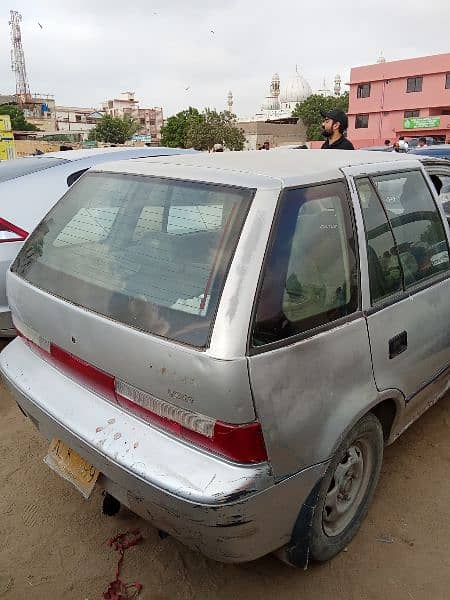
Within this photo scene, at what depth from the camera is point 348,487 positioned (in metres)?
2.21

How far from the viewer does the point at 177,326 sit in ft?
5.42

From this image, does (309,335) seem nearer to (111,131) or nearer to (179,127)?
(179,127)

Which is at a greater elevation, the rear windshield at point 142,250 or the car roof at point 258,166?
the car roof at point 258,166

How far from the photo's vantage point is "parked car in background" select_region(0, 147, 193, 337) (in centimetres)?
366

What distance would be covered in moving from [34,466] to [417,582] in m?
2.03

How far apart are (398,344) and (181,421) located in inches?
42.2

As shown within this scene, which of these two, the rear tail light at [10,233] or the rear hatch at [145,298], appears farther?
the rear tail light at [10,233]

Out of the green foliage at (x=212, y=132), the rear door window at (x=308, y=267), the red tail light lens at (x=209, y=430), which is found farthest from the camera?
the green foliage at (x=212, y=132)

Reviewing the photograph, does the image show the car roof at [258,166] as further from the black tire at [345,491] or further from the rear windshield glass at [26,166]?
the rear windshield glass at [26,166]

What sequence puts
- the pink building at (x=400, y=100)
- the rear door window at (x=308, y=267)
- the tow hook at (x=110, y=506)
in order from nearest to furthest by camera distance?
the rear door window at (x=308, y=267) < the tow hook at (x=110, y=506) < the pink building at (x=400, y=100)

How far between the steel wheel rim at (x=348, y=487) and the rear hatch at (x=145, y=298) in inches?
26.9

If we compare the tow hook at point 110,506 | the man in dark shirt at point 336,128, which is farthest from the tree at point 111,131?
the tow hook at point 110,506

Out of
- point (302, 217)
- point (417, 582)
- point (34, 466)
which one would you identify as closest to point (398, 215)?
point (302, 217)

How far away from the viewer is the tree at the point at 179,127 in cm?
5709
